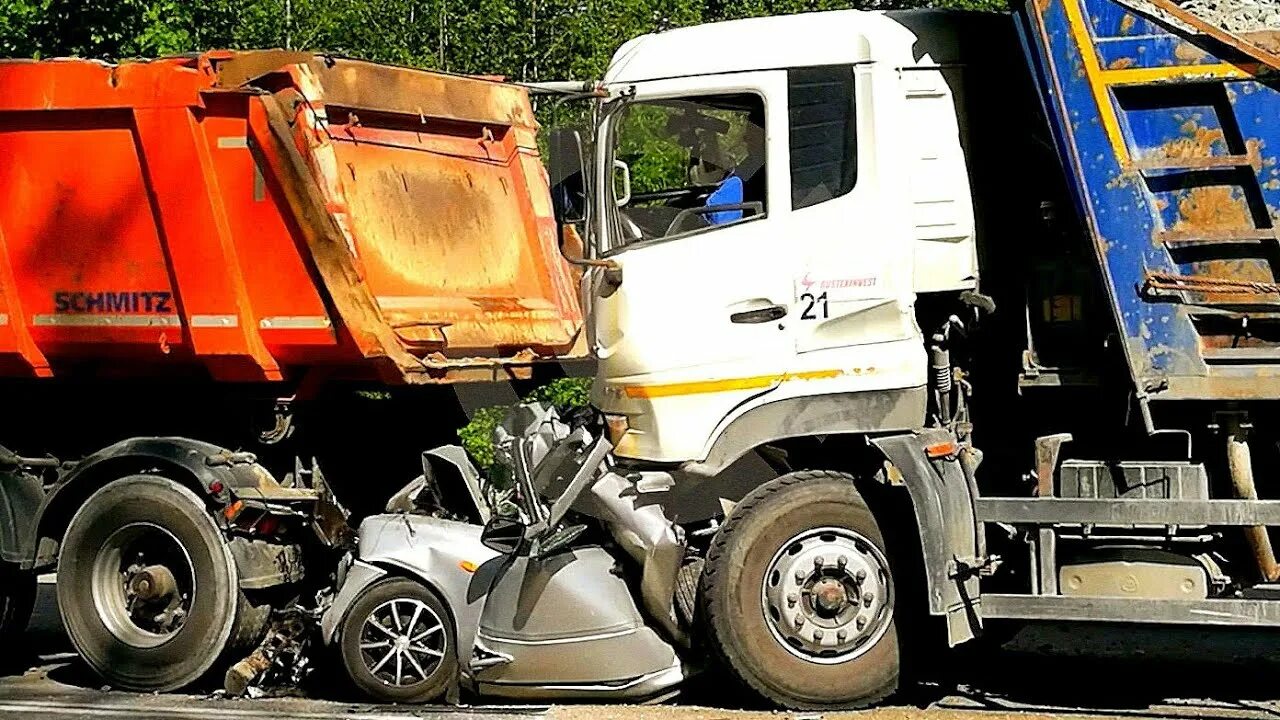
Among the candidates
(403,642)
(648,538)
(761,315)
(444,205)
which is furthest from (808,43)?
(403,642)

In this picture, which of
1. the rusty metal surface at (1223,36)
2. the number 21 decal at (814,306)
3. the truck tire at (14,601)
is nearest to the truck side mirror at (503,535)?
the number 21 decal at (814,306)

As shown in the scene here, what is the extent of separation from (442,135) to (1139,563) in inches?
149

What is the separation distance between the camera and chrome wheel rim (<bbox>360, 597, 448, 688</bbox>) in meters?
7.66

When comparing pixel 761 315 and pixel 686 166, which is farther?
pixel 686 166

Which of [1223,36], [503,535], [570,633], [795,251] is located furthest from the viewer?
[503,535]

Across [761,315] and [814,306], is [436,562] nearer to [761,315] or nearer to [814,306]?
[761,315]

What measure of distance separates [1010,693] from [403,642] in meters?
2.68

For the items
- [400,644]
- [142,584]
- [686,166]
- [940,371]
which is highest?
[686,166]

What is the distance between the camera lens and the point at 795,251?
7.18 m

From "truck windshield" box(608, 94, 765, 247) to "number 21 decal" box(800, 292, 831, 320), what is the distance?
40 centimetres

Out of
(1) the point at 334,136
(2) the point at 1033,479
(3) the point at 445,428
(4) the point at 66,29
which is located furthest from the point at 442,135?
(4) the point at 66,29

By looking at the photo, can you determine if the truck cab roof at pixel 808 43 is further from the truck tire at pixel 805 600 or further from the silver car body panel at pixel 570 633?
the silver car body panel at pixel 570 633

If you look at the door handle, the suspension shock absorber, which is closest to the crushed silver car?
the door handle

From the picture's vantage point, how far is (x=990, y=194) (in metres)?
7.50
